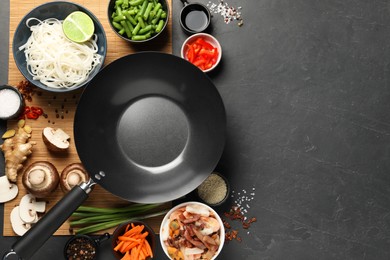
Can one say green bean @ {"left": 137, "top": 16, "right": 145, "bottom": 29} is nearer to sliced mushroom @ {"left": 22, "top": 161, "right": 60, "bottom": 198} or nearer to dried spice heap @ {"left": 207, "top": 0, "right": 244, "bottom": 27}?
dried spice heap @ {"left": 207, "top": 0, "right": 244, "bottom": 27}

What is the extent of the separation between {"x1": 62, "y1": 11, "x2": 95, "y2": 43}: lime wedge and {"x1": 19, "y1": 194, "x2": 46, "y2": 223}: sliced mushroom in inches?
29.6

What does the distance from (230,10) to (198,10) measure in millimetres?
158

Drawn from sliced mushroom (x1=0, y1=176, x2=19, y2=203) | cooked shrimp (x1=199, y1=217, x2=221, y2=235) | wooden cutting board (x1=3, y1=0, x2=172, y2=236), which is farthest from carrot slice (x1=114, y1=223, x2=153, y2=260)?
sliced mushroom (x1=0, y1=176, x2=19, y2=203)

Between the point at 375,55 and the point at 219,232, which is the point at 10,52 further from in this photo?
the point at 375,55

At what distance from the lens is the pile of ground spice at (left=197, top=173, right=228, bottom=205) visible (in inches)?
92.1

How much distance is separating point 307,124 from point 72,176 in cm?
113

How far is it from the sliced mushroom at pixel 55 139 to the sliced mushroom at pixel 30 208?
25cm

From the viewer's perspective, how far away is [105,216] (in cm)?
231

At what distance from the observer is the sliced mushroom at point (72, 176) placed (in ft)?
7.38

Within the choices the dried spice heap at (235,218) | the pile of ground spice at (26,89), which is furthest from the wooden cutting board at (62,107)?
the dried spice heap at (235,218)

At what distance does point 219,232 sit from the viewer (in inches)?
88.6

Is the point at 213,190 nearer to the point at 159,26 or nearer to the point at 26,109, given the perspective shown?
the point at 159,26

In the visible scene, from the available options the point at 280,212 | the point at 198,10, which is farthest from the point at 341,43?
the point at 280,212

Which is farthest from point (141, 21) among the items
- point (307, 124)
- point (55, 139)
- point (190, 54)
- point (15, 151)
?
point (307, 124)
